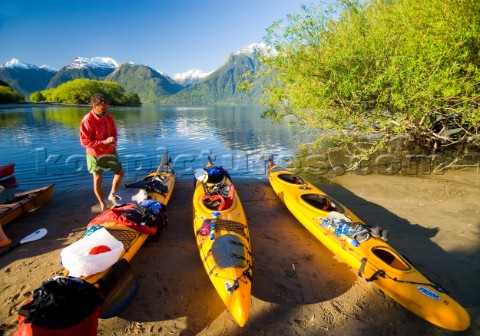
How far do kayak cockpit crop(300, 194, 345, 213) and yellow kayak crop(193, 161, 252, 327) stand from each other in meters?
2.21

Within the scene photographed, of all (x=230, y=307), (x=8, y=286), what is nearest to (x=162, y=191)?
(x=8, y=286)

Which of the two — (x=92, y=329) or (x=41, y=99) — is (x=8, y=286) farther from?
(x=41, y=99)

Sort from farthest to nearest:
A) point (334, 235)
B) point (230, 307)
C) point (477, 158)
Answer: point (477, 158), point (334, 235), point (230, 307)

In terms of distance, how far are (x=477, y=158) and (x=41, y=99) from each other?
129 metres

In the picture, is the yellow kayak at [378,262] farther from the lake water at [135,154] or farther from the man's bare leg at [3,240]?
the man's bare leg at [3,240]

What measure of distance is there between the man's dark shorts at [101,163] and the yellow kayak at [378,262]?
515 centimetres

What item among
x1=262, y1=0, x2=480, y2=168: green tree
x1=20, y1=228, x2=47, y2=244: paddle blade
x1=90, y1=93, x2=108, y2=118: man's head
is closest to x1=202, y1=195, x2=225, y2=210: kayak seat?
x1=90, y1=93, x2=108, y2=118: man's head

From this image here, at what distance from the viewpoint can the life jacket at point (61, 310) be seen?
9.36 feet

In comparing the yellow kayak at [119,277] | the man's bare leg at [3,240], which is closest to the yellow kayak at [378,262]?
the yellow kayak at [119,277]

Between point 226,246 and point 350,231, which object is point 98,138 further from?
point 350,231

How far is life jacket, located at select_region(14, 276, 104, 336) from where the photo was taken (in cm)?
285

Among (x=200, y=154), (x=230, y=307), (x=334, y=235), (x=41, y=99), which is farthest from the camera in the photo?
(x=41, y=99)

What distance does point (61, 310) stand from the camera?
3.03 m

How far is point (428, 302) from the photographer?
158 inches
